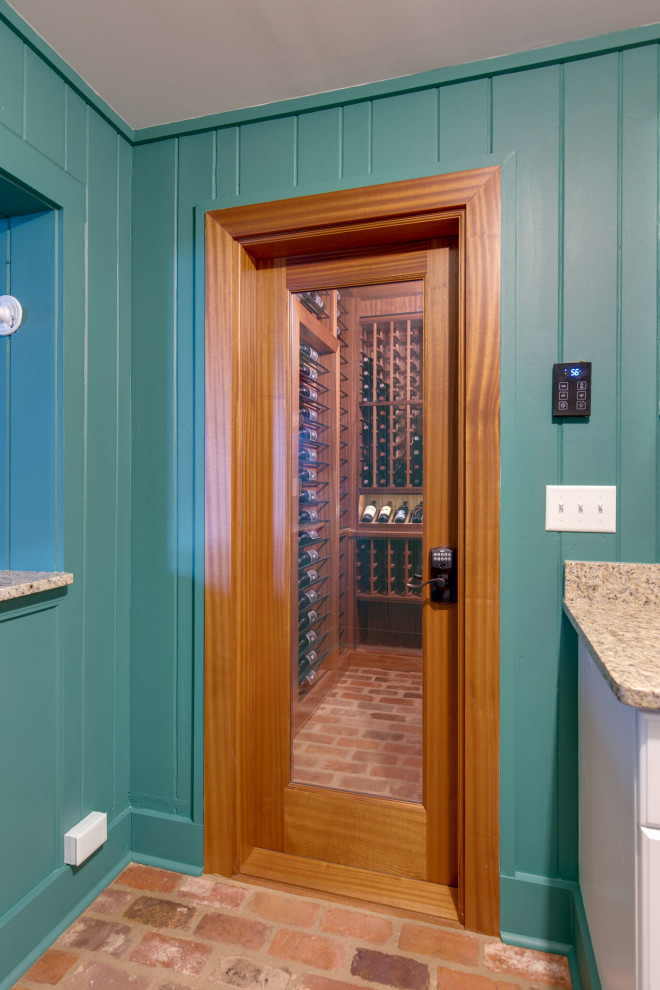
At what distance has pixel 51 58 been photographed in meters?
1.61

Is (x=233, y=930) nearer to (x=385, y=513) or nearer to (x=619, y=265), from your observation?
(x=385, y=513)

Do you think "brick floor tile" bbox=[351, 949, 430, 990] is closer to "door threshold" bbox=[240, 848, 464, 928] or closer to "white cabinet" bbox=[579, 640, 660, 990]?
Result: "door threshold" bbox=[240, 848, 464, 928]

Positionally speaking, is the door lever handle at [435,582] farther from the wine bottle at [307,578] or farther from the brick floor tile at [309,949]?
the brick floor tile at [309,949]

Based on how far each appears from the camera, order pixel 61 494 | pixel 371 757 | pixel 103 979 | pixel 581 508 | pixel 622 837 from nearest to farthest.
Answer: pixel 622 837
pixel 103 979
pixel 581 508
pixel 61 494
pixel 371 757

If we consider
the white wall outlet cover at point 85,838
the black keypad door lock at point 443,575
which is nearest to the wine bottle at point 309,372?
the black keypad door lock at point 443,575

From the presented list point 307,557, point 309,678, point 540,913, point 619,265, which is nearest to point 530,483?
point 619,265

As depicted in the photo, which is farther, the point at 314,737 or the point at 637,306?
the point at 314,737

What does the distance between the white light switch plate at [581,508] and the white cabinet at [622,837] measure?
0.37 m

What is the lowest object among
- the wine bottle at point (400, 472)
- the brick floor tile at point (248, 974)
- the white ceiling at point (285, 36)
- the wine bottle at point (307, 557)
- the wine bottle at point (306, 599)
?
the brick floor tile at point (248, 974)

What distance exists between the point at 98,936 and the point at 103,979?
0.17 meters

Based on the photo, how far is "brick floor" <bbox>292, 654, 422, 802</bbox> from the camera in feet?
6.03

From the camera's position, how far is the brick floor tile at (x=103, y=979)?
1.43 m

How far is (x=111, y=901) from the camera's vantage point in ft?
5.75

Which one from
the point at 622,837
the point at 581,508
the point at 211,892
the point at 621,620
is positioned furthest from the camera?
the point at 211,892
